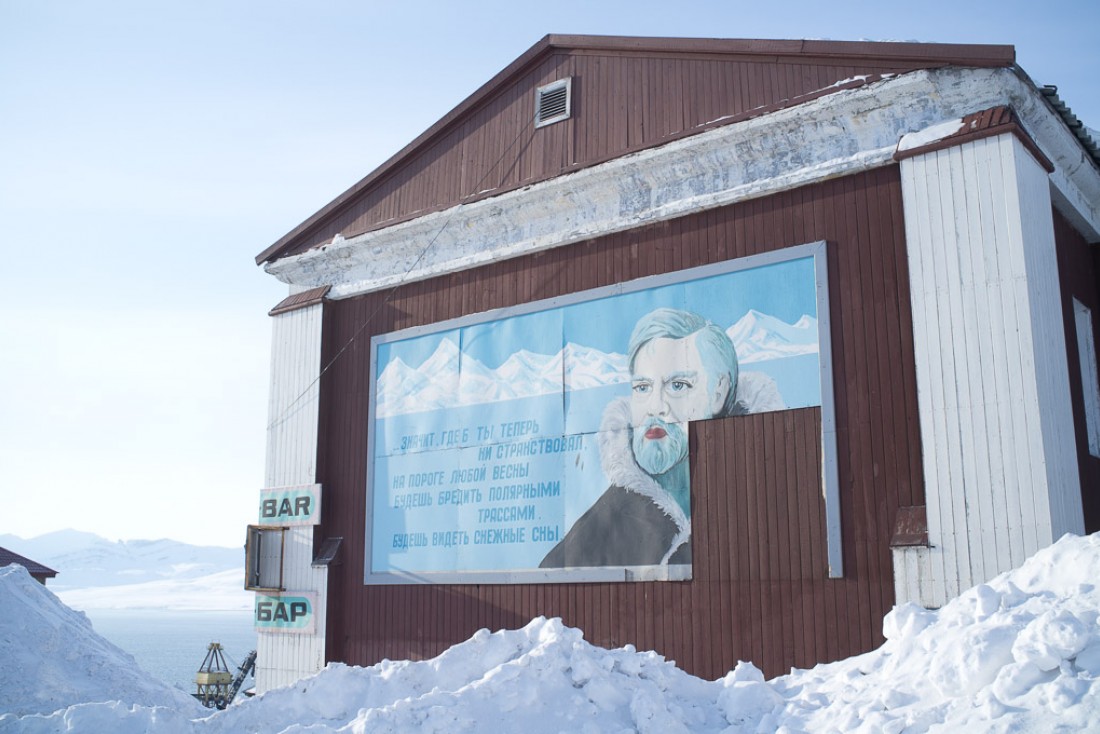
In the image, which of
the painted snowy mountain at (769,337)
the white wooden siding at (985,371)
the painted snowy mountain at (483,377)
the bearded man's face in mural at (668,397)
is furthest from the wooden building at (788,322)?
the painted snowy mountain at (483,377)

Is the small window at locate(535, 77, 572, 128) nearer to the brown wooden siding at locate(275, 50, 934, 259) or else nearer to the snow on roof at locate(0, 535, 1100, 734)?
the brown wooden siding at locate(275, 50, 934, 259)

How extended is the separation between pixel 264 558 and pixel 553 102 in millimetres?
8140

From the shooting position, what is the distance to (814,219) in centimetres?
1155

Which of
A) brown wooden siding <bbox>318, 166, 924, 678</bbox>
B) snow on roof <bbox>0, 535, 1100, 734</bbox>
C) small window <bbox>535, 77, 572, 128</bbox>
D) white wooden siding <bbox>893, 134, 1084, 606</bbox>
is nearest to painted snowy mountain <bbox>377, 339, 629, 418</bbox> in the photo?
brown wooden siding <bbox>318, 166, 924, 678</bbox>

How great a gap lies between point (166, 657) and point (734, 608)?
527 ft

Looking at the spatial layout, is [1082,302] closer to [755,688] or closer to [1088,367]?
[1088,367]

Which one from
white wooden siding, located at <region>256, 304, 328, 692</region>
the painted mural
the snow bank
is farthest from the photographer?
white wooden siding, located at <region>256, 304, 328, 692</region>

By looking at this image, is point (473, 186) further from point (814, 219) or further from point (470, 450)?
point (814, 219)

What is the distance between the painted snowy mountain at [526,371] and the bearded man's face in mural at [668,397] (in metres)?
0.32

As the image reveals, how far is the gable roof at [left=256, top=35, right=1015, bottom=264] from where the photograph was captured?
11.0 meters

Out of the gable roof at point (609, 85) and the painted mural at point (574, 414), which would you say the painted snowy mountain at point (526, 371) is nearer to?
the painted mural at point (574, 414)

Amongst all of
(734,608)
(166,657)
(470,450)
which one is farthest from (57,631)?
(166,657)

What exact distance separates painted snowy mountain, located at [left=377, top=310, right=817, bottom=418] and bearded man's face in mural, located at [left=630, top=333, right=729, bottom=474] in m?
0.32

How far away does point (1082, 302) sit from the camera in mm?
12523
